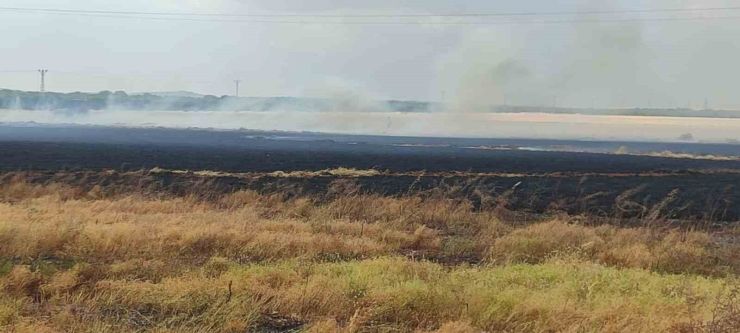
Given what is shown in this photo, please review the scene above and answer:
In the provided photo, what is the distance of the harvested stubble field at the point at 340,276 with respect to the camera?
942 cm

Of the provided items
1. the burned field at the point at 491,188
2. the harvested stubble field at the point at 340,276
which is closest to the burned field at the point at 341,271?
the harvested stubble field at the point at 340,276

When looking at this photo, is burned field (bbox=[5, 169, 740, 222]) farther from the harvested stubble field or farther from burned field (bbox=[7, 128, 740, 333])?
the harvested stubble field

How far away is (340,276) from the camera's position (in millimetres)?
12133

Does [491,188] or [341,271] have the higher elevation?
[341,271]

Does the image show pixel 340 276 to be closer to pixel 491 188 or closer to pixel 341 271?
pixel 341 271

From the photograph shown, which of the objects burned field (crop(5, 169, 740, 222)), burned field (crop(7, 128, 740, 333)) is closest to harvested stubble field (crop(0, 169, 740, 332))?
burned field (crop(7, 128, 740, 333))

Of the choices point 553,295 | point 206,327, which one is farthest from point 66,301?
point 553,295

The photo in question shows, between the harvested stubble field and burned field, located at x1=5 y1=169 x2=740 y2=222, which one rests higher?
the harvested stubble field

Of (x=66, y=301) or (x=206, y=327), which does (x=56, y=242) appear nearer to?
(x=66, y=301)

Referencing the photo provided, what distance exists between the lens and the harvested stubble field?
371 inches

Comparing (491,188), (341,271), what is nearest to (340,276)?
(341,271)

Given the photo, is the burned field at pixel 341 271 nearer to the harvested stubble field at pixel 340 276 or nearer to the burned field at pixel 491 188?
the harvested stubble field at pixel 340 276

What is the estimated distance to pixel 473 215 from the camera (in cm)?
2458

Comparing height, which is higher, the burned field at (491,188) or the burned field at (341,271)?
the burned field at (341,271)
